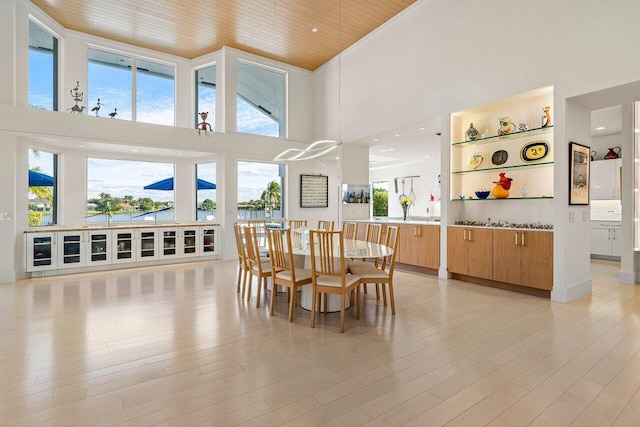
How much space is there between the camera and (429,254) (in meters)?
5.54

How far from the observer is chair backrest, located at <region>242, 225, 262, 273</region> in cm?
385

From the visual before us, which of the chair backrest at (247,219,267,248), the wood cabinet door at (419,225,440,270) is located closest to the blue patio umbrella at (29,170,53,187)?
the chair backrest at (247,219,267,248)

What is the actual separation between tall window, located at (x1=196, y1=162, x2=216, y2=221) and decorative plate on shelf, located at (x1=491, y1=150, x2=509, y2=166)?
18.8 ft

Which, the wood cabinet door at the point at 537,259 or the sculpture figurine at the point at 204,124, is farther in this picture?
the sculpture figurine at the point at 204,124

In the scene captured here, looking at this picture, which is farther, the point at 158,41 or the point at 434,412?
the point at 158,41

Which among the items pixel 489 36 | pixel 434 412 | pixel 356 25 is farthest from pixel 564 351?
pixel 356 25

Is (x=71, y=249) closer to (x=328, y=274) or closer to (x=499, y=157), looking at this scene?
(x=328, y=274)

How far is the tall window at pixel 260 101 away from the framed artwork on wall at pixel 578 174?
599 centimetres

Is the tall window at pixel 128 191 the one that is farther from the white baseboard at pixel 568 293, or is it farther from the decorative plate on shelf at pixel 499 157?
the white baseboard at pixel 568 293

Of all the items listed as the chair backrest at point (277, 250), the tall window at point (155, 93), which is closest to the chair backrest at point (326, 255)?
the chair backrest at point (277, 250)

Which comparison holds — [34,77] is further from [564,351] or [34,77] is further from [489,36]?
[564,351]

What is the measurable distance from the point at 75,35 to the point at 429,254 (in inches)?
307

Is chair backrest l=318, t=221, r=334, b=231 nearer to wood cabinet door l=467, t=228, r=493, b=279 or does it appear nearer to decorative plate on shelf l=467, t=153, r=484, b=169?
wood cabinet door l=467, t=228, r=493, b=279

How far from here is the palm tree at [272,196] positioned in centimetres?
804
